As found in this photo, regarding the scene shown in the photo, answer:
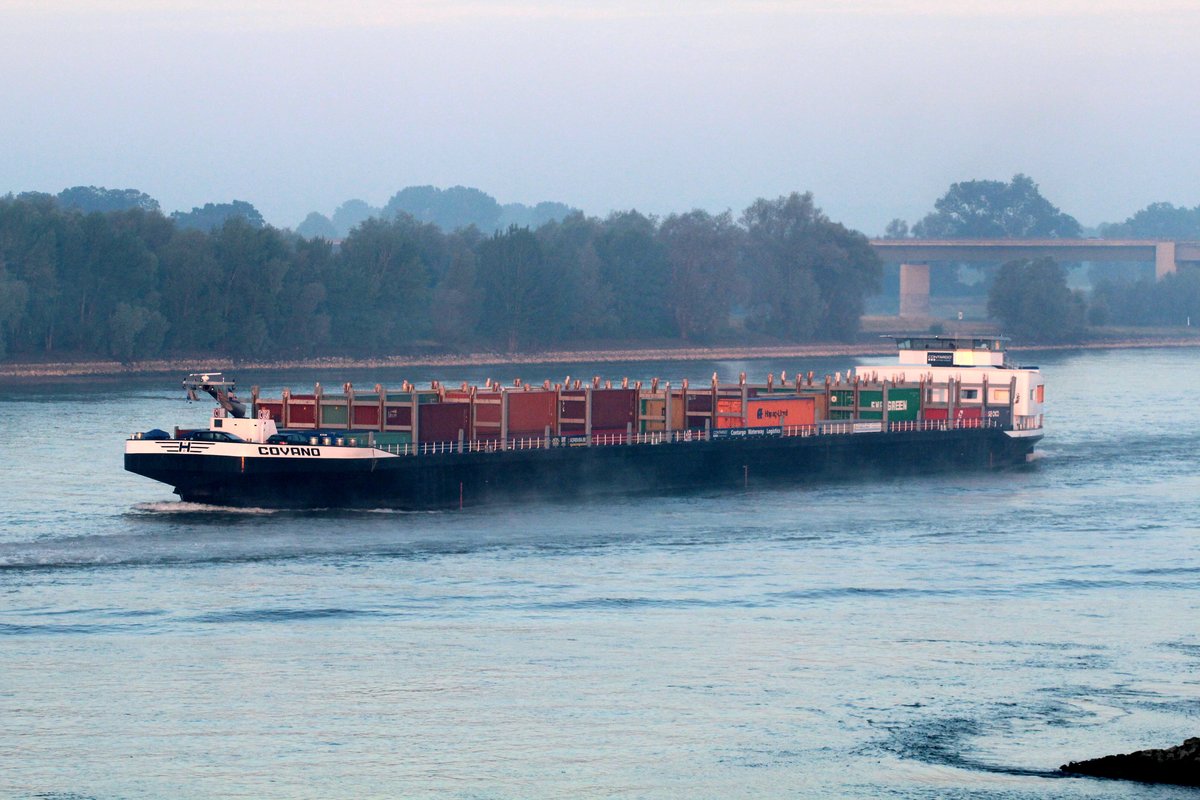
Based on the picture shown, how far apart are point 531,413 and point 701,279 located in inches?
3869

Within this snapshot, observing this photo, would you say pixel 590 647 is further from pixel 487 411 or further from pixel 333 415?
pixel 333 415

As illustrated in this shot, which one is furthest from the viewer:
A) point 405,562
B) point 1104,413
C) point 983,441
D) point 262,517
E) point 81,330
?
point 81,330

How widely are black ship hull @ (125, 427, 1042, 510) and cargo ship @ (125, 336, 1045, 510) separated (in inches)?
1.7

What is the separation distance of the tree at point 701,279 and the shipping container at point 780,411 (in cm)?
8791

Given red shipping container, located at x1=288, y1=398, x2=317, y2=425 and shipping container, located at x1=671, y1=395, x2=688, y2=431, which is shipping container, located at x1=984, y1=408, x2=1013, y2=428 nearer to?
shipping container, located at x1=671, y1=395, x2=688, y2=431

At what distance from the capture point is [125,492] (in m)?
55.8

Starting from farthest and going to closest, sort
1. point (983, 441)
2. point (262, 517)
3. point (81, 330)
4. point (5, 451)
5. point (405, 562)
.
Result: 1. point (81, 330)
2. point (983, 441)
3. point (5, 451)
4. point (262, 517)
5. point (405, 562)

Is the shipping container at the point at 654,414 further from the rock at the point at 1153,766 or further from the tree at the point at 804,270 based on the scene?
the tree at the point at 804,270

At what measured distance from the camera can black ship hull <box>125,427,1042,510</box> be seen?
5100 cm

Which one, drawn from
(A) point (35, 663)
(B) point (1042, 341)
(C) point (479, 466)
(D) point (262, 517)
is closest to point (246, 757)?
(A) point (35, 663)

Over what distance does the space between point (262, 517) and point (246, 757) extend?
23.0 meters

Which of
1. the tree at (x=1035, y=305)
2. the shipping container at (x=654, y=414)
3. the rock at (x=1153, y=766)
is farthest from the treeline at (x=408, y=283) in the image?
the rock at (x=1153, y=766)

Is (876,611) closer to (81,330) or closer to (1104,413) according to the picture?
(1104,413)

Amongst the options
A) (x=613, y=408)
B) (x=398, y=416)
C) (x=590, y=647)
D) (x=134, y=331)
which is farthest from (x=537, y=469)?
(x=134, y=331)
